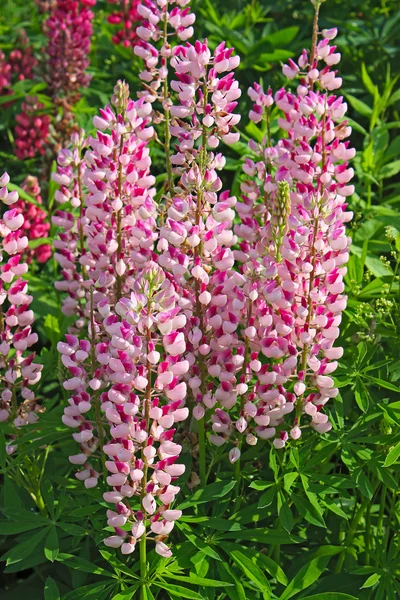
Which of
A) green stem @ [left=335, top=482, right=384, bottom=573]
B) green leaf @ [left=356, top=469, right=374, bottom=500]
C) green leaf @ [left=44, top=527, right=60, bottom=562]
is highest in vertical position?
green leaf @ [left=356, top=469, right=374, bottom=500]

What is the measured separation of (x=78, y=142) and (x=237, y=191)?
0.72m

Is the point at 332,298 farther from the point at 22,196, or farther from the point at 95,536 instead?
the point at 22,196

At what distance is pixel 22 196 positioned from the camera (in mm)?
3426

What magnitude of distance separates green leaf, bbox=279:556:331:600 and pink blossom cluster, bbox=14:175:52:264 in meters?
1.74

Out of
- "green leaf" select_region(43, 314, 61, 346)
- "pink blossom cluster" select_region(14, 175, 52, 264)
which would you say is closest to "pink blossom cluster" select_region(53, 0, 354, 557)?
"green leaf" select_region(43, 314, 61, 346)

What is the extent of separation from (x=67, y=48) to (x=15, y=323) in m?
2.26

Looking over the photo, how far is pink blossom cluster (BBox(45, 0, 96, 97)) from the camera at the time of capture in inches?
166

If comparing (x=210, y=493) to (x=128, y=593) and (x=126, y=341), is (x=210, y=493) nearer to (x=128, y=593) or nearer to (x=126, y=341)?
(x=128, y=593)

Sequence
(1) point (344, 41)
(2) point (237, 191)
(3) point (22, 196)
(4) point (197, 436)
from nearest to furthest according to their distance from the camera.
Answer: (4) point (197, 436) → (2) point (237, 191) → (3) point (22, 196) → (1) point (344, 41)

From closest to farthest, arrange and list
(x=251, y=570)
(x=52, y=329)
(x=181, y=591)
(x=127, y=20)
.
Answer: (x=181, y=591), (x=251, y=570), (x=52, y=329), (x=127, y=20)

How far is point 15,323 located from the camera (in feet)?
7.62

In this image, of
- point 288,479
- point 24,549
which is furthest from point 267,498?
point 24,549

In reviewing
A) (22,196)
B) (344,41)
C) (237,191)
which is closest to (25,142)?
(22,196)

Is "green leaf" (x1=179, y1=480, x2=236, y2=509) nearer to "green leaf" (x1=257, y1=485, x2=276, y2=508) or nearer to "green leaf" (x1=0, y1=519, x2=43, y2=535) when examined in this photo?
"green leaf" (x1=257, y1=485, x2=276, y2=508)
